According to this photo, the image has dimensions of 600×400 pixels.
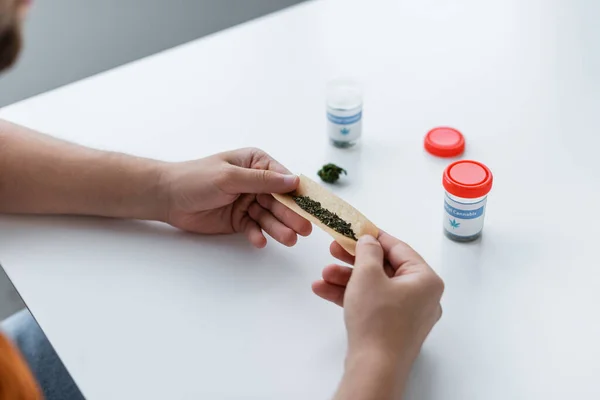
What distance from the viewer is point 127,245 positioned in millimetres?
962

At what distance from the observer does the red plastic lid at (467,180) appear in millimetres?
894

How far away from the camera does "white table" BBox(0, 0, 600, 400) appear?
2.60ft

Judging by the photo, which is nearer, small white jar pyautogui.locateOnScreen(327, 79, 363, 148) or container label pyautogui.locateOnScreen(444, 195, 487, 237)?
container label pyautogui.locateOnScreen(444, 195, 487, 237)

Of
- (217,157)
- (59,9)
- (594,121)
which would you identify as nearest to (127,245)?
(217,157)

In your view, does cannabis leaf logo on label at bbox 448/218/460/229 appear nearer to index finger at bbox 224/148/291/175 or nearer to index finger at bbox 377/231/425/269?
index finger at bbox 377/231/425/269

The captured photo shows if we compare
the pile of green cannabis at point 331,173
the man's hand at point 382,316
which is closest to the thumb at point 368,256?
the man's hand at point 382,316

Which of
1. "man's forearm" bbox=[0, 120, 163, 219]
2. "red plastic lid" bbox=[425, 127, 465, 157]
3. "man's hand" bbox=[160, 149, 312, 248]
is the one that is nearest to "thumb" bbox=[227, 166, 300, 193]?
"man's hand" bbox=[160, 149, 312, 248]

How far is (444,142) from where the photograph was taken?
1.09 metres

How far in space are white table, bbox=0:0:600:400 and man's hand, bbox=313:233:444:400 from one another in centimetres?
5

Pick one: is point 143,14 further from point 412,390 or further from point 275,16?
point 412,390

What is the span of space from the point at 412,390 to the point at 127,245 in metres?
0.46

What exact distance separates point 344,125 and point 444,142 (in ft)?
0.55

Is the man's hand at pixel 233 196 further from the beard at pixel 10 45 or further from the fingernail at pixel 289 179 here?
the beard at pixel 10 45

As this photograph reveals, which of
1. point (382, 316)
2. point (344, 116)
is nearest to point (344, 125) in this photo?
point (344, 116)
